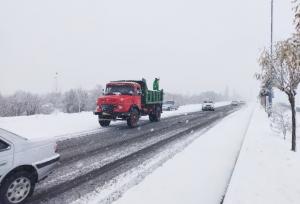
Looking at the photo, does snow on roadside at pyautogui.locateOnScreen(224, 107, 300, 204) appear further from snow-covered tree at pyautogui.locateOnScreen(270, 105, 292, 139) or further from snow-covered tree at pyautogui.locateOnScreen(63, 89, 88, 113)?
snow-covered tree at pyautogui.locateOnScreen(63, 89, 88, 113)

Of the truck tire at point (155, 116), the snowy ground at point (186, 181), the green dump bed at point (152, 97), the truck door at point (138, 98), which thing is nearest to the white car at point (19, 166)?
the snowy ground at point (186, 181)

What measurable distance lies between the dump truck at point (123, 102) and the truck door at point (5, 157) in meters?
11.5

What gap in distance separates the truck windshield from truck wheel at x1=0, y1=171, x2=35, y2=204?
39.3 ft

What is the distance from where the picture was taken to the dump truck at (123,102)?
1647 cm

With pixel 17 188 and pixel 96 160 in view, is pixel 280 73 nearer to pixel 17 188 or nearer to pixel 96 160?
pixel 96 160

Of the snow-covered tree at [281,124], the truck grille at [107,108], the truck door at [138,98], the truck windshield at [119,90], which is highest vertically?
the truck windshield at [119,90]

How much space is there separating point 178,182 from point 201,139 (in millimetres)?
6480

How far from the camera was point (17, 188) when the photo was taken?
198 inches

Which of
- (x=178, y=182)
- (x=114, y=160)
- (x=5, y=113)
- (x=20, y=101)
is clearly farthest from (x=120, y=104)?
(x=20, y=101)

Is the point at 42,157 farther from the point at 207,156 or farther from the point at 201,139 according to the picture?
the point at 201,139

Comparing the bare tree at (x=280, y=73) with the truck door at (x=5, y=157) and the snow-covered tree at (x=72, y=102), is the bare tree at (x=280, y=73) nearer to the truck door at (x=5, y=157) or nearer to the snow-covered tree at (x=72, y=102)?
the truck door at (x=5, y=157)

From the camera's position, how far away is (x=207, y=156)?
30.7 feet

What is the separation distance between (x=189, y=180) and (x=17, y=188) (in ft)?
11.8

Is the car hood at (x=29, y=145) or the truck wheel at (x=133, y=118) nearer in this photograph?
the car hood at (x=29, y=145)
